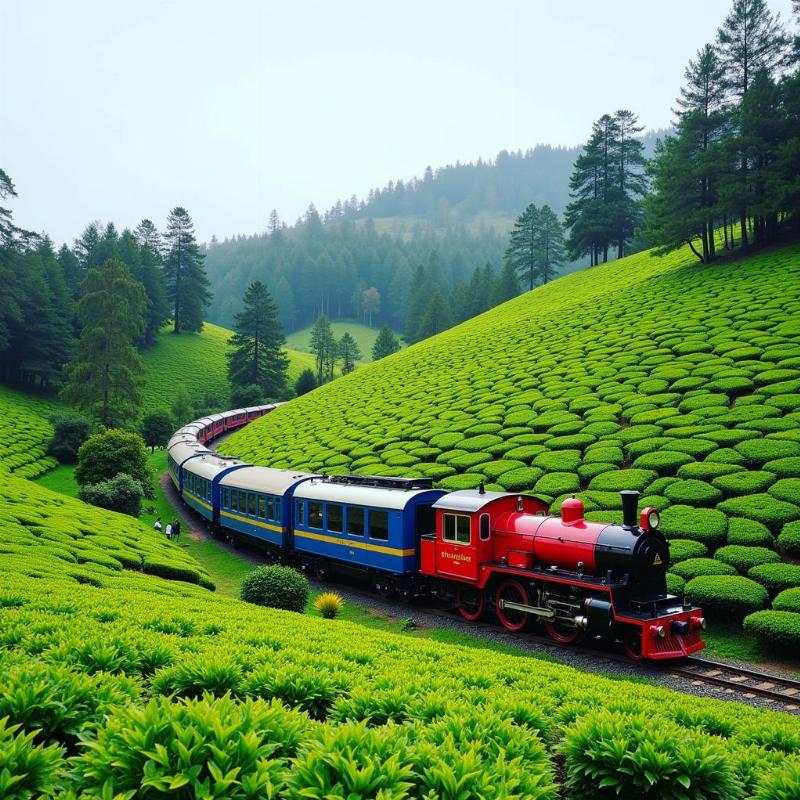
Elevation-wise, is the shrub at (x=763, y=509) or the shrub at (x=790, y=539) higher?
the shrub at (x=763, y=509)

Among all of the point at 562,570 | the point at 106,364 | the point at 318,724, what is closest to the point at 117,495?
the point at 106,364

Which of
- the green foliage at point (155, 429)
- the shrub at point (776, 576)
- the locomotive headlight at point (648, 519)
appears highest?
the locomotive headlight at point (648, 519)

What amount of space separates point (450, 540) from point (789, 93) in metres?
38.6

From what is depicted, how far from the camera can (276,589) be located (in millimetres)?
16188

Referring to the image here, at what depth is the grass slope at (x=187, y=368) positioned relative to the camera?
7081 cm

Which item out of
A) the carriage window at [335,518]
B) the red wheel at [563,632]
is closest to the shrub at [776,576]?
the red wheel at [563,632]

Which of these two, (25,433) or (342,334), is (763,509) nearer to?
(25,433)

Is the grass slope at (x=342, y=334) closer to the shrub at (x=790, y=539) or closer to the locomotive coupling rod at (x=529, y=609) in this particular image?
the locomotive coupling rod at (x=529, y=609)

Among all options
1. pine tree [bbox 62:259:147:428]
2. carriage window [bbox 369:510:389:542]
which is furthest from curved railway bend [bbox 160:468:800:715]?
pine tree [bbox 62:259:147:428]

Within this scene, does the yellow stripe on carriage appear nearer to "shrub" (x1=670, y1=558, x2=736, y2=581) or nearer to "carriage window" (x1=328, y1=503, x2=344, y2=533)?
"carriage window" (x1=328, y1=503, x2=344, y2=533)

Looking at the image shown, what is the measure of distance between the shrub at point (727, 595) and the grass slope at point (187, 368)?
6265 centimetres

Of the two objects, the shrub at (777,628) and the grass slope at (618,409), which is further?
the grass slope at (618,409)

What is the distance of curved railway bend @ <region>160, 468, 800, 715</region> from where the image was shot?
10.9 meters

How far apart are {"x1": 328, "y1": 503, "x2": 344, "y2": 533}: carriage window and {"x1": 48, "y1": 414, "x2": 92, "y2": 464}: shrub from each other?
31.3 meters
